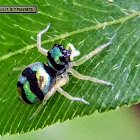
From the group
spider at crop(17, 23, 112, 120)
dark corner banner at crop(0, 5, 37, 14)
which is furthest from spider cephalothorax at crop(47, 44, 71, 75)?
dark corner banner at crop(0, 5, 37, 14)

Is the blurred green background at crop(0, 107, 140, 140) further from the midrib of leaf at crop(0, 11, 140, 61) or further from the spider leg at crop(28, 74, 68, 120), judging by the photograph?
the midrib of leaf at crop(0, 11, 140, 61)

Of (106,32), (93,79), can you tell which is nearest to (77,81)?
(93,79)

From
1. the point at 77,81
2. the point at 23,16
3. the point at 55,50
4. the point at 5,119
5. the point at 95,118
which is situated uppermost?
the point at 23,16

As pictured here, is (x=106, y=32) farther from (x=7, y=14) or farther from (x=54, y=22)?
(x=7, y=14)

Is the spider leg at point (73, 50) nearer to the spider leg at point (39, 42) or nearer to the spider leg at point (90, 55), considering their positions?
the spider leg at point (90, 55)

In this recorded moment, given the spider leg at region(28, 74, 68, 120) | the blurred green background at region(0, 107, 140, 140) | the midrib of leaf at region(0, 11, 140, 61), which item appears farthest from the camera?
the blurred green background at region(0, 107, 140, 140)

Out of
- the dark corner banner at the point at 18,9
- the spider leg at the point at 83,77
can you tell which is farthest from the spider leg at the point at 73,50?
the dark corner banner at the point at 18,9
